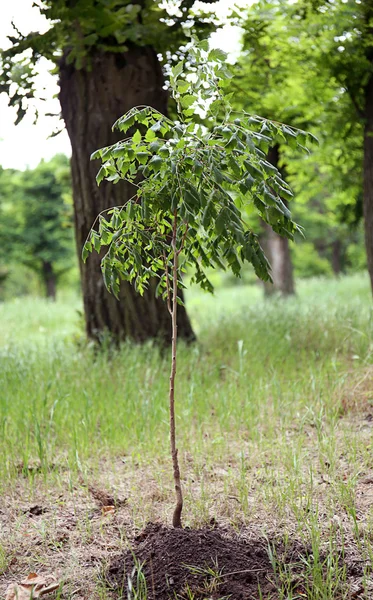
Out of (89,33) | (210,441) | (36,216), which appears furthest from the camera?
(36,216)

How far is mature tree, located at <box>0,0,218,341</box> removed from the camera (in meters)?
5.92

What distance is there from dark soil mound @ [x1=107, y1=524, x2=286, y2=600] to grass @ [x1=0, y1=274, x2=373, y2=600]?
121 mm

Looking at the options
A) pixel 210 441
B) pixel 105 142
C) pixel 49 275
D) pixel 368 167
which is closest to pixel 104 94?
pixel 105 142

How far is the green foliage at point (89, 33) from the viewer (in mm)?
5488

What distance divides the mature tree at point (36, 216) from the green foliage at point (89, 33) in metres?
19.2

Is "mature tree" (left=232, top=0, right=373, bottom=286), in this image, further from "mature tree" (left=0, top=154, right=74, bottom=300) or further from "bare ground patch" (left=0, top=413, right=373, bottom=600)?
"mature tree" (left=0, top=154, right=74, bottom=300)

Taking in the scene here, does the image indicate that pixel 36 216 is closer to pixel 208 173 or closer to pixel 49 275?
pixel 49 275

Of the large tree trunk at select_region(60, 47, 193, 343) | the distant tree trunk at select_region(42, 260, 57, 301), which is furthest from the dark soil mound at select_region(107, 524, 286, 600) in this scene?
the distant tree trunk at select_region(42, 260, 57, 301)

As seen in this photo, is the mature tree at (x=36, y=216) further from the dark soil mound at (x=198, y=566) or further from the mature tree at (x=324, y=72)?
the dark soil mound at (x=198, y=566)

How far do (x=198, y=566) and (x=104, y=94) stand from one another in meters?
5.26

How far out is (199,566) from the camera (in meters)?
2.53

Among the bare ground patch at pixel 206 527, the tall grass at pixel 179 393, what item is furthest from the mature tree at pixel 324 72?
the bare ground patch at pixel 206 527

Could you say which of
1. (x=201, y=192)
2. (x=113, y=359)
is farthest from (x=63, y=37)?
(x=201, y=192)

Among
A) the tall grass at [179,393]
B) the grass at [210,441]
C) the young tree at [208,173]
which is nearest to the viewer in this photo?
the young tree at [208,173]
